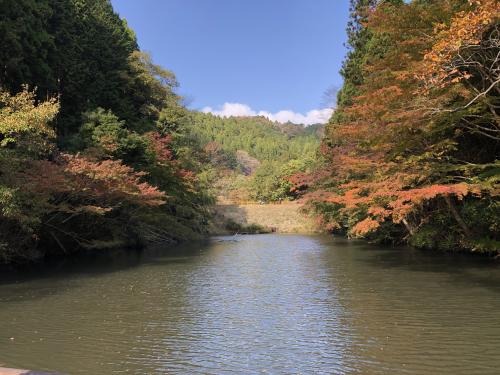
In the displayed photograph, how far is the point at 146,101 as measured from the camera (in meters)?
33.5

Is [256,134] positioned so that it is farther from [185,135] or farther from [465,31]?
[465,31]

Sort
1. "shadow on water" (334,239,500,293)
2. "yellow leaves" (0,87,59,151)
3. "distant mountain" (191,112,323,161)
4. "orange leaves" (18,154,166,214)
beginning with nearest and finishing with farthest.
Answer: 1. "shadow on water" (334,239,500,293)
2. "yellow leaves" (0,87,59,151)
3. "orange leaves" (18,154,166,214)
4. "distant mountain" (191,112,323,161)

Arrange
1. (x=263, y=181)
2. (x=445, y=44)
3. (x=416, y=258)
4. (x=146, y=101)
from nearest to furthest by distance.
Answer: (x=445, y=44)
(x=416, y=258)
(x=146, y=101)
(x=263, y=181)

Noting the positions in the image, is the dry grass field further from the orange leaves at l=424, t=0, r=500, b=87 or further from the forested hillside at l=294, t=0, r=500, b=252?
the orange leaves at l=424, t=0, r=500, b=87

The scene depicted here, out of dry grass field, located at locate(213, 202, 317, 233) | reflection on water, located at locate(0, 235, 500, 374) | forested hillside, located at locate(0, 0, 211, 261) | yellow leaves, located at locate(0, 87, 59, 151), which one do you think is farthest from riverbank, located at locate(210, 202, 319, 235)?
yellow leaves, located at locate(0, 87, 59, 151)

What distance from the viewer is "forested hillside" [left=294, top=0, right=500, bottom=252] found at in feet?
32.6

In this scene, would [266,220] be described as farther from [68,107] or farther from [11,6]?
[11,6]

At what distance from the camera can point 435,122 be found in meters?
12.8

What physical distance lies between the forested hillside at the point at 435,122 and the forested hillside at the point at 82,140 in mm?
9861

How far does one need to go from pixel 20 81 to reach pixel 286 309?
723 inches

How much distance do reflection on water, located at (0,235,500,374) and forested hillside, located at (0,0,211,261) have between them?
310cm

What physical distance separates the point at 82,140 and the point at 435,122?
15997 millimetres

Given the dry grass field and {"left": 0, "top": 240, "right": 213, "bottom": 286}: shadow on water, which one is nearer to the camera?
{"left": 0, "top": 240, "right": 213, "bottom": 286}: shadow on water

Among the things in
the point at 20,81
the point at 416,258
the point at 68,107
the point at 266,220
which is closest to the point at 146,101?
the point at 68,107
